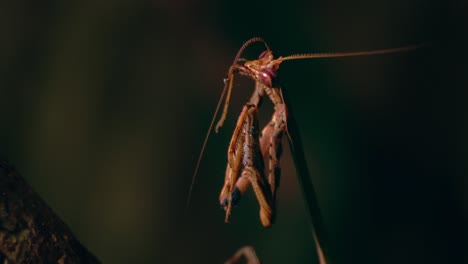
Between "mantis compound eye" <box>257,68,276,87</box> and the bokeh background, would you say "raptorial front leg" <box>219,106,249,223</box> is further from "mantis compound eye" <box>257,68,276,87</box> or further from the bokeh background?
the bokeh background

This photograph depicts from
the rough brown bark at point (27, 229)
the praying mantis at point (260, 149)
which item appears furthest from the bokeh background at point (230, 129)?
the rough brown bark at point (27, 229)

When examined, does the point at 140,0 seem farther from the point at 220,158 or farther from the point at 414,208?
the point at 414,208

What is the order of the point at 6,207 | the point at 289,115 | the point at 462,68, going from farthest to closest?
the point at 462,68, the point at 289,115, the point at 6,207

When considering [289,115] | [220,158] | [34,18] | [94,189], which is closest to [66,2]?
[34,18]

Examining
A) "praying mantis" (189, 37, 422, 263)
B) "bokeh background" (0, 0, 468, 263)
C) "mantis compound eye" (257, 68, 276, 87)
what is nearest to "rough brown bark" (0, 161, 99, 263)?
"praying mantis" (189, 37, 422, 263)

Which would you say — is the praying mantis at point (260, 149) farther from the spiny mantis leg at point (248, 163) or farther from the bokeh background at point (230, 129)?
the bokeh background at point (230, 129)

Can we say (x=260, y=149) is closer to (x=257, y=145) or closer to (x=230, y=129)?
(x=257, y=145)
